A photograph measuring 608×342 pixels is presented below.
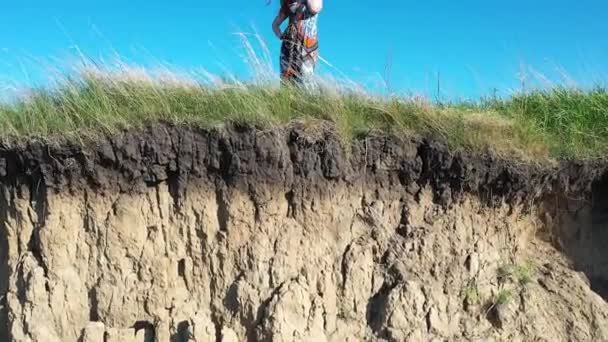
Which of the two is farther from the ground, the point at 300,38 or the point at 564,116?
the point at 300,38

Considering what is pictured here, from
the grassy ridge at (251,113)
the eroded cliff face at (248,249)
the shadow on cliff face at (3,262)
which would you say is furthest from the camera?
the shadow on cliff face at (3,262)

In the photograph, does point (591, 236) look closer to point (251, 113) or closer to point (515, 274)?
point (515, 274)

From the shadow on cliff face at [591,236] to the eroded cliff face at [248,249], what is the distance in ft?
1.39

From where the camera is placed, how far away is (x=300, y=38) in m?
5.92

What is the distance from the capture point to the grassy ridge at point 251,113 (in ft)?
15.5

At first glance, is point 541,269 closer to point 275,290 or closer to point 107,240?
point 275,290

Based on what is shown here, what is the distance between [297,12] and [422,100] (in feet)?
5.03

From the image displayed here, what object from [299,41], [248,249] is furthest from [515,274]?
[299,41]

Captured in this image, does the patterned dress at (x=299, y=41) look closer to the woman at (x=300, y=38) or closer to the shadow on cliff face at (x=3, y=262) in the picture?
the woman at (x=300, y=38)

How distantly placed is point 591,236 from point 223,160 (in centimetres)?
300

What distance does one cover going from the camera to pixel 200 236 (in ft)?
15.4

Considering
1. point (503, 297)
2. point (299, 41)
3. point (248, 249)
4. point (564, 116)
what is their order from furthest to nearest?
1. point (299, 41)
2. point (564, 116)
3. point (503, 297)
4. point (248, 249)

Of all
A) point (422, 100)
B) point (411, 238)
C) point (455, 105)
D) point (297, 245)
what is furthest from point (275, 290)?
point (455, 105)

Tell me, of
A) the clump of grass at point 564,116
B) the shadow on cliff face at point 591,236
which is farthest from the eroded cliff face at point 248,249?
the clump of grass at point 564,116
